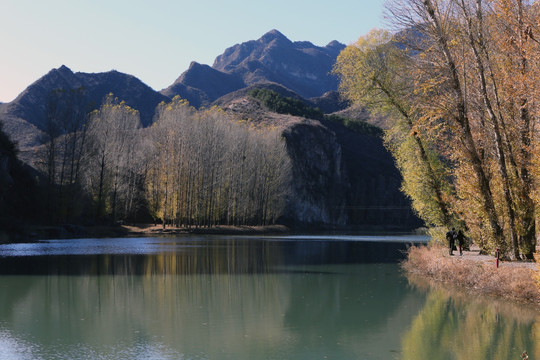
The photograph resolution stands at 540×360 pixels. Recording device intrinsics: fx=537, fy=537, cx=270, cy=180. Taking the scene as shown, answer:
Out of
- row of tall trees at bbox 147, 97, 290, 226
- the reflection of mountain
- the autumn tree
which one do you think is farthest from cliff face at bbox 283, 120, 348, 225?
the reflection of mountain

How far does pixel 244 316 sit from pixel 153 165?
6473 cm

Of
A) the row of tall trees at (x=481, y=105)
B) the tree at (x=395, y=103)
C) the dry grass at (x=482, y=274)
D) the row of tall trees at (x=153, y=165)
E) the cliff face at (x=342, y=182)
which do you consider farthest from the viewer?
the cliff face at (x=342, y=182)

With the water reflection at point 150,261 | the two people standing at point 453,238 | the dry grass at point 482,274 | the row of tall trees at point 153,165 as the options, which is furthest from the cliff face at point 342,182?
the dry grass at point 482,274

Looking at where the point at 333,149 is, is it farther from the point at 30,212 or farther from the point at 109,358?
the point at 109,358

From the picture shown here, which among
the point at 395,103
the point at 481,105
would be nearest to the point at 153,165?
the point at 395,103

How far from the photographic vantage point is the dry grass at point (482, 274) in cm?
1891

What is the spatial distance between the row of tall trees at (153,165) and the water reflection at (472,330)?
53.2 meters

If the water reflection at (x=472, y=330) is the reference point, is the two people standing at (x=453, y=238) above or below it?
above

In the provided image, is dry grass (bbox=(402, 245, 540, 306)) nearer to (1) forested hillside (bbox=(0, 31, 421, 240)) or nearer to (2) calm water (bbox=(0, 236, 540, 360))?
(2) calm water (bbox=(0, 236, 540, 360))

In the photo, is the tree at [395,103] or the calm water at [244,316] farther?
the tree at [395,103]

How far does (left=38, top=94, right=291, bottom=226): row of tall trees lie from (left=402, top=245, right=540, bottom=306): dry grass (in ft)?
155

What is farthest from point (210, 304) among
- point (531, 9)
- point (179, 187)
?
point (179, 187)

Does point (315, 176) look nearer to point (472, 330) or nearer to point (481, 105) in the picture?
point (481, 105)

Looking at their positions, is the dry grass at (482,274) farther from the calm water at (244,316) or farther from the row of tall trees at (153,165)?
the row of tall trees at (153,165)
